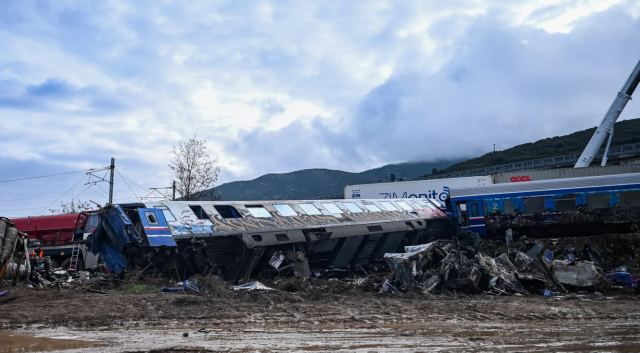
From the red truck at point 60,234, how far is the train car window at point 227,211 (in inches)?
281

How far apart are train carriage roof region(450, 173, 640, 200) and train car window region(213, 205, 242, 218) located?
13.6 metres

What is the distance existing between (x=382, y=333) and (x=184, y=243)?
31.0ft

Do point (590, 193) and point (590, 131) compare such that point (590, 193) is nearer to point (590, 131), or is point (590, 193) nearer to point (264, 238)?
point (264, 238)

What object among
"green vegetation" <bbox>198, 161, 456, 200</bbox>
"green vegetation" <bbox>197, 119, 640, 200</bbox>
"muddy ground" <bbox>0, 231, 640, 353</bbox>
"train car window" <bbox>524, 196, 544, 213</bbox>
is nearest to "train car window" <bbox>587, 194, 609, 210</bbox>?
"train car window" <bbox>524, 196, 544, 213</bbox>

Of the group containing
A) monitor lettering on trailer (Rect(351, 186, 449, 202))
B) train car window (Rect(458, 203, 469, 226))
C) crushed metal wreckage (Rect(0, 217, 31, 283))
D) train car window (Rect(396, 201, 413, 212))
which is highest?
monitor lettering on trailer (Rect(351, 186, 449, 202))

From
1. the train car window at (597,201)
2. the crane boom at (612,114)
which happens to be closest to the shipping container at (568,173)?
the crane boom at (612,114)

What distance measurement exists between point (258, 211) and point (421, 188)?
25954 millimetres

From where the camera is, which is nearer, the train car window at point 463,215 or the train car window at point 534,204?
the train car window at point 534,204

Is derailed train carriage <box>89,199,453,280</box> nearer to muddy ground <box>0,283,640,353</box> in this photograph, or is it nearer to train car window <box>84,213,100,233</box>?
muddy ground <box>0,283,640,353</box>

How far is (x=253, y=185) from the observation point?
8906 cm

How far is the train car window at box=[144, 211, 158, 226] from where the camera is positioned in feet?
54.5

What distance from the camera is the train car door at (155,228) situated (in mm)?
16328

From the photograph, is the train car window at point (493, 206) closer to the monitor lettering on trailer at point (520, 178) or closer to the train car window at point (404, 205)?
the train car window at point (404, 205)

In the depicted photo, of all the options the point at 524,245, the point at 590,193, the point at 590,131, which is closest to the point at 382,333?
the point at 524,245
